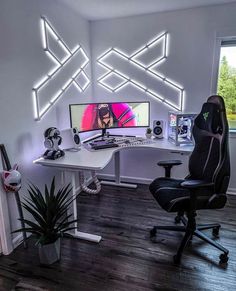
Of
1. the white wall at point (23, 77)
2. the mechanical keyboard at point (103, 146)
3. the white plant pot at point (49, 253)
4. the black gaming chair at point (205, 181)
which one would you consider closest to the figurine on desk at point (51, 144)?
the white wall at point (23, 77)

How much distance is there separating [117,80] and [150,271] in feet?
7.65

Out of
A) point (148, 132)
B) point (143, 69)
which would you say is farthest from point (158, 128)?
point (143, 69)

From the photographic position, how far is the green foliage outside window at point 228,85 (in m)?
2.75

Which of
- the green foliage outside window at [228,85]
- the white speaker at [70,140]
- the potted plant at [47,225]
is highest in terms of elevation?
the green foliage outside window at [228,85]

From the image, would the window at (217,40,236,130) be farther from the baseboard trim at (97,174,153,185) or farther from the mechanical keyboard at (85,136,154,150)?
the baseboard trim at (97,174,153,185)

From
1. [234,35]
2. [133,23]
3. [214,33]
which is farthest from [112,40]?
[234,35]

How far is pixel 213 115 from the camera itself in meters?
1.86

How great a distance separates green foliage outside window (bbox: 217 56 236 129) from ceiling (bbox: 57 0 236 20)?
0.70 meters

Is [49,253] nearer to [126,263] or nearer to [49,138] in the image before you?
[126,263]

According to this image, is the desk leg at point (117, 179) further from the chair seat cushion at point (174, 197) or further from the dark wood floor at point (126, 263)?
the chair seat cushion at point (174, 197)

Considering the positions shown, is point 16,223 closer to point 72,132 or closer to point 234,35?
point 72,132

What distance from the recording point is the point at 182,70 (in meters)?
2.84

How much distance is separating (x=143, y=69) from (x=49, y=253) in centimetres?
237

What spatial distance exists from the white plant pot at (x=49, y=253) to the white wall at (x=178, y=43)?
1776 millimetres
